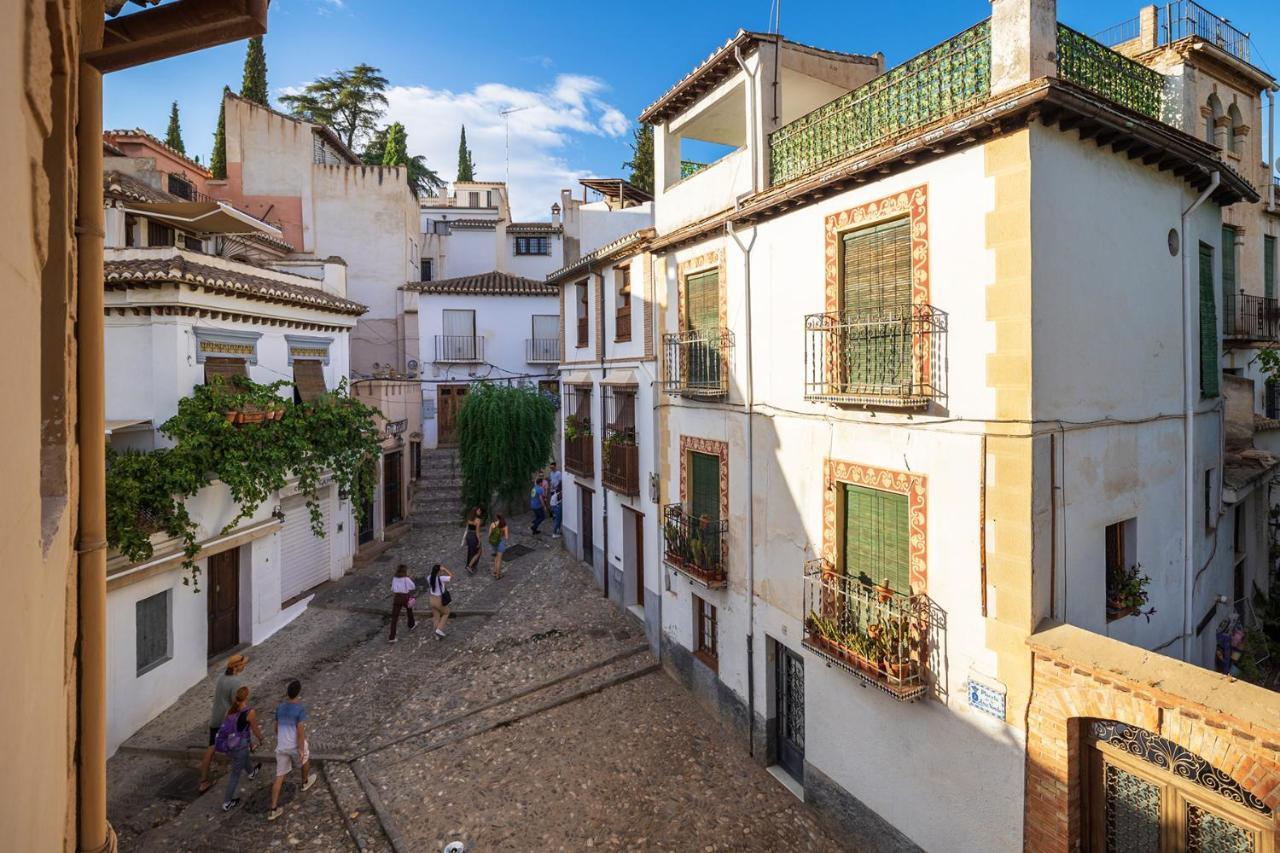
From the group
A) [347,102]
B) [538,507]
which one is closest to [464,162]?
[347,102]

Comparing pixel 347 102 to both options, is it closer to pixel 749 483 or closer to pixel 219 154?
pixel 219 154

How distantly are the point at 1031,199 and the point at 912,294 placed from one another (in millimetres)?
1544

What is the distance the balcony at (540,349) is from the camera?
30.1m

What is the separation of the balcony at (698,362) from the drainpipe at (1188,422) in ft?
20.3

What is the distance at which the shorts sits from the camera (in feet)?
31.1

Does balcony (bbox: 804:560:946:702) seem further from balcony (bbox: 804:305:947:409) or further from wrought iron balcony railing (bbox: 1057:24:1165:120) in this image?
wrought iron balcony railing (bbox: 1057:24:1165:120)

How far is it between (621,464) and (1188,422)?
398 inches

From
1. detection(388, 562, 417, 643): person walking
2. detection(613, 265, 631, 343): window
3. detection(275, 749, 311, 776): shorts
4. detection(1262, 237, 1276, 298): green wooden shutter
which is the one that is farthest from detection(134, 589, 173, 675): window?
detection(1262, 237, 1276, 298): green wooden shutter

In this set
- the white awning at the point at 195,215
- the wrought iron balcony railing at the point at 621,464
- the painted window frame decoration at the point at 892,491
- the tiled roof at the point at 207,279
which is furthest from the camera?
the wrought iron balcony railing at the point at 621,464

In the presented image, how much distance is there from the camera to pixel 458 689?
12.6 metres

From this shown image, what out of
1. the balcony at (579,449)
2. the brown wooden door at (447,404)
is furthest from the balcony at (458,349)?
the balcony at (579,449)

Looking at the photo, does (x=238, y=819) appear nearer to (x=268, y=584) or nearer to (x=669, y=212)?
(x=268, y=584)

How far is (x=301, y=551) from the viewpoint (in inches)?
669

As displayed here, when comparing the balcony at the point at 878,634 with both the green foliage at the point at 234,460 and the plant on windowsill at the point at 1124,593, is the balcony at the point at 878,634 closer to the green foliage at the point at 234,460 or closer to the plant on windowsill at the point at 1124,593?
the plant on windowsill at the point at 1124,593
